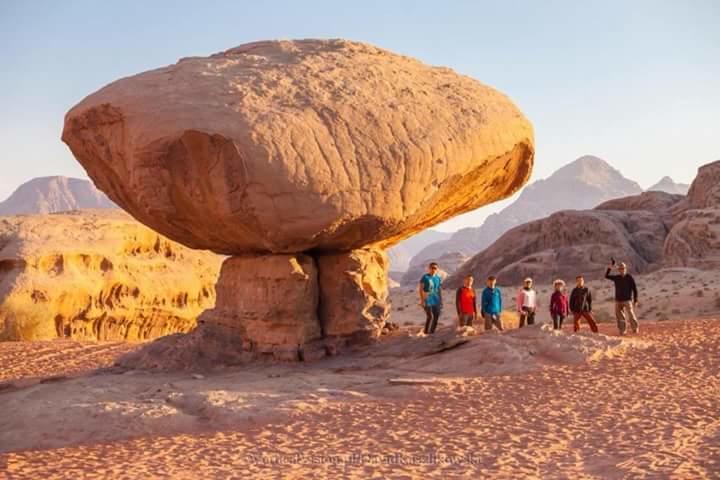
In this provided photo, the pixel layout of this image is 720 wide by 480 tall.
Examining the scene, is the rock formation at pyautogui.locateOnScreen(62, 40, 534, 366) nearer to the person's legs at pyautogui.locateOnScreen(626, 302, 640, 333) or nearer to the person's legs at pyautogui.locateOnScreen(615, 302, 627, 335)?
the person's legs at pyautogui.locateOnScreen(615, 302, 627, 335)

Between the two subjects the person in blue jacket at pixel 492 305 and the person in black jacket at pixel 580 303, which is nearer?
the person in blue jacket at pixel 492 305

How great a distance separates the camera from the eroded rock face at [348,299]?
1039 centimetres

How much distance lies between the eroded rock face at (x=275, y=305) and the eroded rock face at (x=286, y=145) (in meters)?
0.28

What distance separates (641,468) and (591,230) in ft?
89.5

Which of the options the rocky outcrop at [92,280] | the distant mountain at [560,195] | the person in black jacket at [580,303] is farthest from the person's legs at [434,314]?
the distant mountain at [560,195]

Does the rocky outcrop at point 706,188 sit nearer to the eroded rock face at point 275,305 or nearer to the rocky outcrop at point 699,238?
the rocky outcrop at point 699,238

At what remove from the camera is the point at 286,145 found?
8.91 meters

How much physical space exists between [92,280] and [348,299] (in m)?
9.10

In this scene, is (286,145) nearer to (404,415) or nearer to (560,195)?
(404,415)

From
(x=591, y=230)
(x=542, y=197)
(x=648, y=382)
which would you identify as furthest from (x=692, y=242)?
(x=542, y=197)

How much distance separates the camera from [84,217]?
19.2 m

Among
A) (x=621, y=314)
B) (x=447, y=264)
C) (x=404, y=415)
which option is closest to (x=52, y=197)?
(x=447, y=264)

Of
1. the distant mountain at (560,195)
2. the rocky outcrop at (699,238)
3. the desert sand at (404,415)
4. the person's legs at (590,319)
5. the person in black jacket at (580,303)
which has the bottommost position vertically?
the desert sand at (404,415)

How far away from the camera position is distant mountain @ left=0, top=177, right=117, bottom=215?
155250 millimetres
